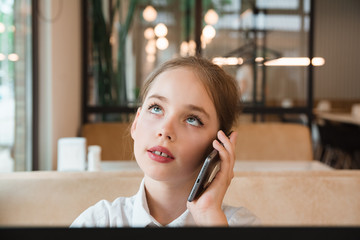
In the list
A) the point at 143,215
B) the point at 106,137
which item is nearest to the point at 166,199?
the point at 143,215

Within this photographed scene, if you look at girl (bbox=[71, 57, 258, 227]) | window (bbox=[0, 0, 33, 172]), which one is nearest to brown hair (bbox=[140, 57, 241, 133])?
girl (bbox=[71, 57, 258, 227])

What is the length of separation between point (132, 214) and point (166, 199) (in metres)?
0.07

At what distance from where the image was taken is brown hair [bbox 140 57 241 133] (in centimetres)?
76

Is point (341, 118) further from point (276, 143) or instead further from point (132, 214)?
point (132, 214)

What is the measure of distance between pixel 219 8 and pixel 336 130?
2.74m

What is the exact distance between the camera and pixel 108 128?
10.8 ft

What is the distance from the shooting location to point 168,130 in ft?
2.05

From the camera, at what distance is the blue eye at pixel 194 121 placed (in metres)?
0.65

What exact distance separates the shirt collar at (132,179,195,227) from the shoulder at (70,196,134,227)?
2cm

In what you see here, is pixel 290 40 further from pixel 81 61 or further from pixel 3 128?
pixel 3 128

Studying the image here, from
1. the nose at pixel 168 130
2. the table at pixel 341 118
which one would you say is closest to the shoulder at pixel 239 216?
the nose at pixel 168 130

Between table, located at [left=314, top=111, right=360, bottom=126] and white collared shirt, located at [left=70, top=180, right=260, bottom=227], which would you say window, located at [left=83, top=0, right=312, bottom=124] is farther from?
white collared shirt, located at [left=70, top=180, right=260, bottom=227]

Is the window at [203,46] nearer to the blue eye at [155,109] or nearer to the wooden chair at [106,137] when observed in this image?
the wooden chair at [106,137]
